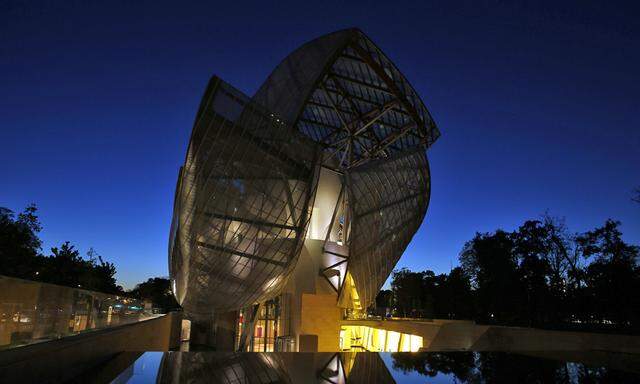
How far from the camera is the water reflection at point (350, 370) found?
18.1 feet

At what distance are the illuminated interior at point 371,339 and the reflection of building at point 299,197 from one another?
2127mm

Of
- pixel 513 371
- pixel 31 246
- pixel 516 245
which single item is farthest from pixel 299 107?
pixel 31 246

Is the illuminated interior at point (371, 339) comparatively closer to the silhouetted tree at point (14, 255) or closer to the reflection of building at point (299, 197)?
the reflection of building at point (299, 197)

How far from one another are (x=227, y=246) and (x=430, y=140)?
21741 millimetres

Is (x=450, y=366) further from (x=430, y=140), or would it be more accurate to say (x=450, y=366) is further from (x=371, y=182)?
(x=430, y=140)

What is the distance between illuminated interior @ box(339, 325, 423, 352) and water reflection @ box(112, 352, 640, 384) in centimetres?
2573

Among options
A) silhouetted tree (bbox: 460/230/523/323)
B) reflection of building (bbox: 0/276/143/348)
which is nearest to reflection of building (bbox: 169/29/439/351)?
reflection of building (bbox: 0/276/143/348)

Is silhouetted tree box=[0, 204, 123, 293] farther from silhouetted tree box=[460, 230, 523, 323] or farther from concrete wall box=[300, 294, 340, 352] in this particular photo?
silhouetted tree box=[460, 230, 523, 323]

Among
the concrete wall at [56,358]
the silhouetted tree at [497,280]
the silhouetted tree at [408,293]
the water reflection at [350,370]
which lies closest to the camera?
the concrete wall at [56,358]

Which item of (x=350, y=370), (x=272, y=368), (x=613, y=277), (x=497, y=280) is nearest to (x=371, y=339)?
(x=497, y=280)

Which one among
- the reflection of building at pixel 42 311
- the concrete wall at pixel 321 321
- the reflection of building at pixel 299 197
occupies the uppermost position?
the reflection of building at pixel 299 197

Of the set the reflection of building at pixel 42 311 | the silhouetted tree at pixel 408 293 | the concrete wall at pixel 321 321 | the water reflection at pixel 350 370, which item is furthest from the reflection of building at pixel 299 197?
the silhouetted tree at pixel 408 293

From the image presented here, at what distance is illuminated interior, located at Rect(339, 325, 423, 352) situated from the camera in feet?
108

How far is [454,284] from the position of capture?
185 feet
